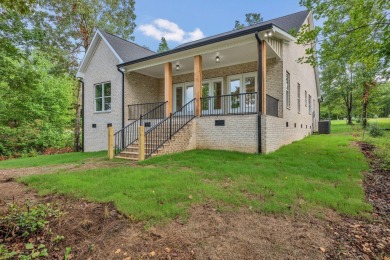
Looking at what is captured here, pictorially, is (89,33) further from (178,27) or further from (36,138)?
(178,27)

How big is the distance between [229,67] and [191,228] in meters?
9.57

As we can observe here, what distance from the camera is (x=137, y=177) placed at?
16.8ft

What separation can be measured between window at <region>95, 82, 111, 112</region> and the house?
58 millimetres

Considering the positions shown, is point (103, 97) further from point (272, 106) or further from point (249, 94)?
point (272, 106)

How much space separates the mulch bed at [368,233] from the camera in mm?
2736

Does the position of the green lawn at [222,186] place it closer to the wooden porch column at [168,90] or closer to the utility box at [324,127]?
the wooden porch column at [168,90]

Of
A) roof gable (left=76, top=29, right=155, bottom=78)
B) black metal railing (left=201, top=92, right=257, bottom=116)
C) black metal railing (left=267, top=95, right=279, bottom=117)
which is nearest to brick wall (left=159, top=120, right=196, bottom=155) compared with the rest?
black metal railing (left=201, top=92, right=257, bottom=116)

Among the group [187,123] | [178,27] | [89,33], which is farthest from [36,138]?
[178,27]

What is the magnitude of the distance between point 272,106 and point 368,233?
6.36 metres

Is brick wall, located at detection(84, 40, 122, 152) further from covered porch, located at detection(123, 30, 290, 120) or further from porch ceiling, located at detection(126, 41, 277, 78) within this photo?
porch ceiling, located at detection(126, 41, 277, 78)

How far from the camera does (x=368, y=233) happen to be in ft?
10.6

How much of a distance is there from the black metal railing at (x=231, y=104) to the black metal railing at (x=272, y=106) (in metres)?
0.94

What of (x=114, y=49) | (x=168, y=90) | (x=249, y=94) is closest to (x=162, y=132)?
(x=168, y=90)

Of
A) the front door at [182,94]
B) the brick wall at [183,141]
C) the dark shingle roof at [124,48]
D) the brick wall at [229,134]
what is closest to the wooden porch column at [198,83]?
the brick wall at [229,134]
